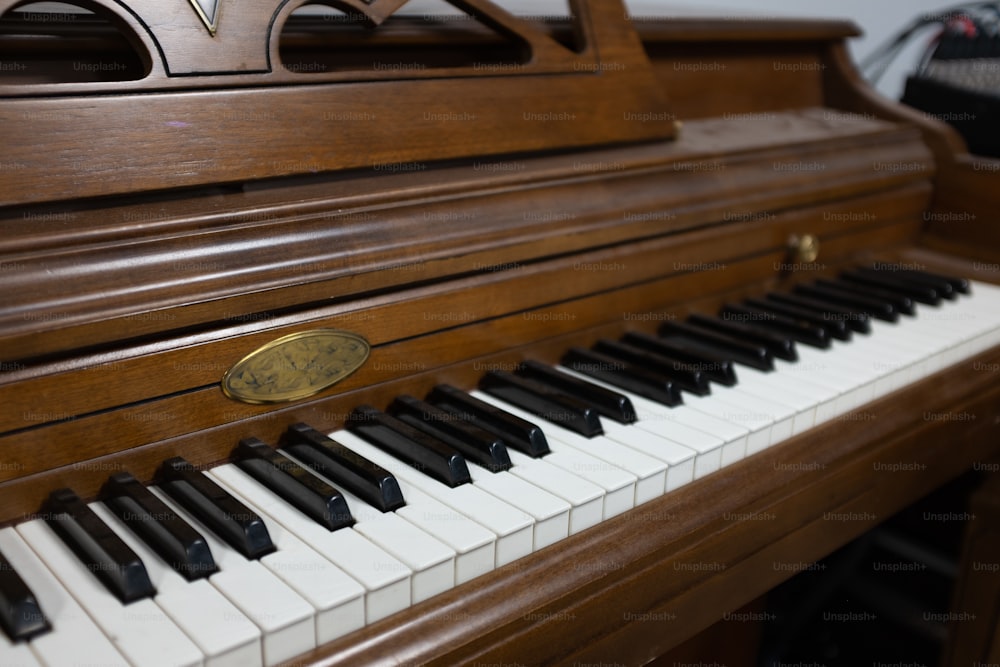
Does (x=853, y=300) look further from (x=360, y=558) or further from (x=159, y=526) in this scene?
A: (x=159, y=526)

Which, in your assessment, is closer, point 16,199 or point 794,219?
point 16,199

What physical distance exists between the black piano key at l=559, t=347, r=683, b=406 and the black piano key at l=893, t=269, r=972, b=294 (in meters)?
0.85

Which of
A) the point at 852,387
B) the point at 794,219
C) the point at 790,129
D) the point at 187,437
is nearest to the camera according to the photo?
the point at 187,437

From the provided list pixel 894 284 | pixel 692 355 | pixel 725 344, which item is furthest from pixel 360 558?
pixel 894 284

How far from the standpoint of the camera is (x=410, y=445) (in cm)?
108

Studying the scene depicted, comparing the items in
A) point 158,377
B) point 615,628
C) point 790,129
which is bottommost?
point 615,628

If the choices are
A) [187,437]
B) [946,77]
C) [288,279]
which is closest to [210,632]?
[187,437]

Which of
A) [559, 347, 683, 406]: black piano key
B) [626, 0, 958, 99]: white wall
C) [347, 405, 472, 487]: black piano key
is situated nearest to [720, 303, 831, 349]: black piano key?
[559, 347, 683, 406]: black piano key

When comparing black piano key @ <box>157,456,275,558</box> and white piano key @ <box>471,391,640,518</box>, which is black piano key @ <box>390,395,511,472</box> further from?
black piano key @ <box>157,456,275,558</box>

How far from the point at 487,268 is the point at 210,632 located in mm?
665

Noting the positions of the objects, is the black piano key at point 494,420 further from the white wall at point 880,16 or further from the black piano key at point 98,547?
the white wall at point 880,16

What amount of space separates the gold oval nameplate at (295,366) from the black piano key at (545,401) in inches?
8.8

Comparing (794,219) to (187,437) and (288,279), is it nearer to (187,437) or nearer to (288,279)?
(288,279)

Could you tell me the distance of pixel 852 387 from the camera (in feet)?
4.45
